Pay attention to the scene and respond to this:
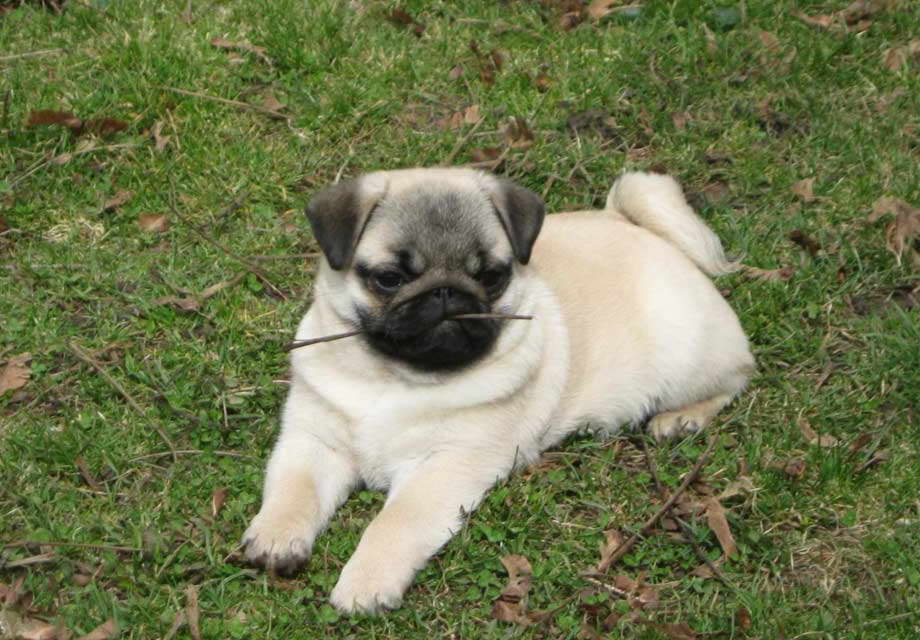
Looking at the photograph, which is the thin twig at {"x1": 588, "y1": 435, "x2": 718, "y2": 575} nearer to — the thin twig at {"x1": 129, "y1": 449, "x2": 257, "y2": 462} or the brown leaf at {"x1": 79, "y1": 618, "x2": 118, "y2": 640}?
the thin twig at {"x1": 129, "y1": 449, "x2": 257, "y2": 462}

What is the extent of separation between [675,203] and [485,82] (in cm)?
157

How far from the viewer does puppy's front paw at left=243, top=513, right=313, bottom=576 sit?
3982 mm

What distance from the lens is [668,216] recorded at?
210 inches

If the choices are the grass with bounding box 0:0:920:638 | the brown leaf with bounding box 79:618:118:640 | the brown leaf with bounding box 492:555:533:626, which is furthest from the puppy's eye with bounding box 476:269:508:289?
the brown leaf with bounding box 79:618:118:640

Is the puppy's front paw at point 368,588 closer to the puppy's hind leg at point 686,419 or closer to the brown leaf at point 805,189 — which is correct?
the puppy's hind leg at point 686,419

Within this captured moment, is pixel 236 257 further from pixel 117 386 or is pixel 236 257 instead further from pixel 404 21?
pixel 404 21

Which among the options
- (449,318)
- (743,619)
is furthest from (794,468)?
(449,318)

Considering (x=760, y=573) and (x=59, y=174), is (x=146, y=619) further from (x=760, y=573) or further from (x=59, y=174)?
(x=59, y=174)

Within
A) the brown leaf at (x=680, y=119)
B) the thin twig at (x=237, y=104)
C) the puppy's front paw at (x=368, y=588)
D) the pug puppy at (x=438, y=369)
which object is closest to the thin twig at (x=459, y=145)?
the thin twig at (x=237, y=104)

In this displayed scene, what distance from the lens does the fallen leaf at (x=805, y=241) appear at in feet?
18.6

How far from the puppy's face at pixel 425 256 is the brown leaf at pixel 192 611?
1.06 m

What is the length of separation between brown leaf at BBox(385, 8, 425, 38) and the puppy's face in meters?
2.63

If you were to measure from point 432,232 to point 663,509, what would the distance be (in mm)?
1305

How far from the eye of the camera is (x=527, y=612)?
3.92 metres
